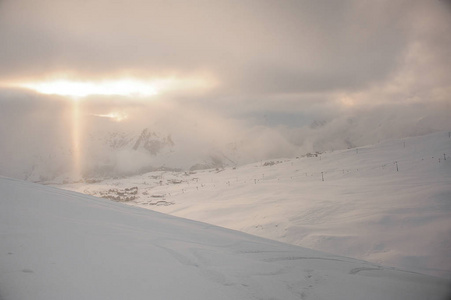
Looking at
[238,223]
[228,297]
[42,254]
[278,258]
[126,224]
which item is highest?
[42,254]

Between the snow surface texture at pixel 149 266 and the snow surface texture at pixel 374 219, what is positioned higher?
the snow surface texture at pixel 149 266

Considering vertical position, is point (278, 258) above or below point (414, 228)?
above

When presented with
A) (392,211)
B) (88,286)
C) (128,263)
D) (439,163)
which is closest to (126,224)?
(128,263)

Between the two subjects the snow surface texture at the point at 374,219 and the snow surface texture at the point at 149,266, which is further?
the snow surface texture at the point at 374,219

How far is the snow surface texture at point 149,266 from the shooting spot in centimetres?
217

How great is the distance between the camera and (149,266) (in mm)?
2820

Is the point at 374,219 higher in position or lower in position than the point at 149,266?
lower

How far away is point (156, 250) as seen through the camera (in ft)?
11.1

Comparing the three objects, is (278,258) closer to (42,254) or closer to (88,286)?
(88,286)

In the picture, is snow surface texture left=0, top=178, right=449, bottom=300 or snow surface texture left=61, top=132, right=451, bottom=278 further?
snow surface texture left=61, top=132, right=451, bottom=278

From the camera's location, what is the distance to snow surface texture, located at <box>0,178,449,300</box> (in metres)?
2.17

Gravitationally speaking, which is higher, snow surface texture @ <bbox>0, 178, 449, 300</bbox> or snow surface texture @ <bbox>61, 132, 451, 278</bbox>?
snow surface texture @ <bbox>0, 178, 449, 300</bbox>

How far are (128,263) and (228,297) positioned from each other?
1169 millimetres

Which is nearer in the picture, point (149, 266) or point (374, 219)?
point (149, 266)
